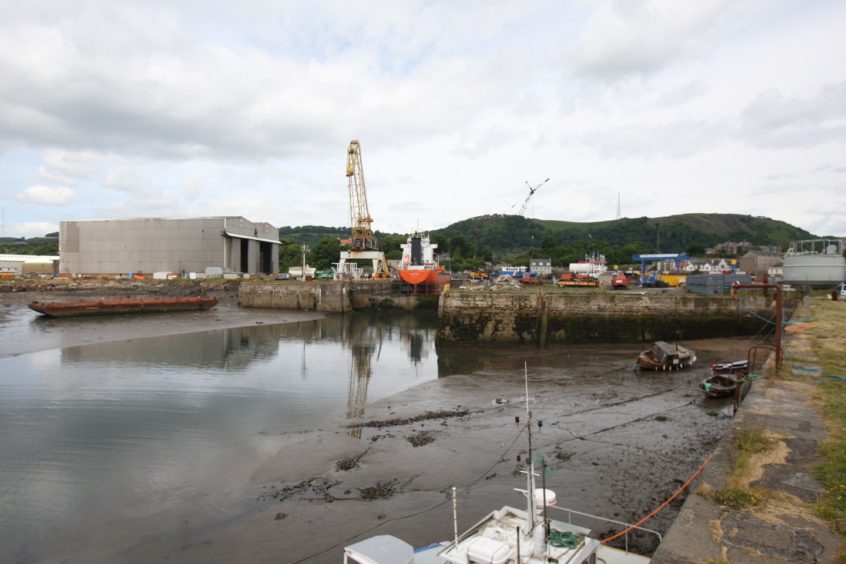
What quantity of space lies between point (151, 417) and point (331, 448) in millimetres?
7436

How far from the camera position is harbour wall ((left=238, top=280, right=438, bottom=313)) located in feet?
180

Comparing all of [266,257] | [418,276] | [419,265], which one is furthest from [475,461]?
[266,257]

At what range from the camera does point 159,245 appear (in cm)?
8069

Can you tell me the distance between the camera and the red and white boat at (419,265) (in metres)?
57.4

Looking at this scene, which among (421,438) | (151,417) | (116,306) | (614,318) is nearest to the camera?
(421,438)

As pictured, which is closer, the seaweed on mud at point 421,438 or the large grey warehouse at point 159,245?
the seaweed on mud at point 421,438

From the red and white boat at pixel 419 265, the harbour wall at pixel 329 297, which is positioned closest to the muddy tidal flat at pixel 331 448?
the harbour wall at pixel 329 297

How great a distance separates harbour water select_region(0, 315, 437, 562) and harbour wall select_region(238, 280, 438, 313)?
21193 millimetres

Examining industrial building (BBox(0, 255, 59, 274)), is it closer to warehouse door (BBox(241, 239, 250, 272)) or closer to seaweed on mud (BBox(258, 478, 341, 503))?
warehouse door (BBox(241, 239, 250, 272))

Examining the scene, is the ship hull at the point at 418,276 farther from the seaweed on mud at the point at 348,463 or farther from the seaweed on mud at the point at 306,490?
the seaweed on mud at the point at 306,490

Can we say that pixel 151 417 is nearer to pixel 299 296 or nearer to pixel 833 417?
pixel 833 417

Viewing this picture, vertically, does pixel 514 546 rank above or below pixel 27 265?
below

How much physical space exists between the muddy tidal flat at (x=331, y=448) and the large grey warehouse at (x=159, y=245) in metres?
52.9

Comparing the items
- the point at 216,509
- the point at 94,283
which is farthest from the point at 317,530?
the point at 94,283
